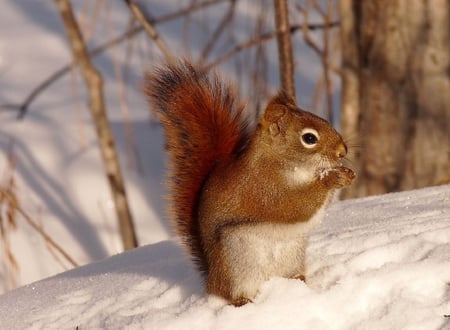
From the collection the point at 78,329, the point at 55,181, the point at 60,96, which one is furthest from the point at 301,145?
the point at 60,96

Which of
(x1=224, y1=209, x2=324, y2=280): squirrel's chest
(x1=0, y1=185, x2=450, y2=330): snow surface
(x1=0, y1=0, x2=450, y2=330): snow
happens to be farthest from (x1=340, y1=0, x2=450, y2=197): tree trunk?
(x1=224, y1=209, x2=324, y2=280): squirrel's chest

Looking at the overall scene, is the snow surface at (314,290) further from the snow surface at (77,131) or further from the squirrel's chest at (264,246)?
the snow surface at (77,131)

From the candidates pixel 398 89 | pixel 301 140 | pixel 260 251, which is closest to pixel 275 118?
pixel 301 140

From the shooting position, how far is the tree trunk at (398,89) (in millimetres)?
3928

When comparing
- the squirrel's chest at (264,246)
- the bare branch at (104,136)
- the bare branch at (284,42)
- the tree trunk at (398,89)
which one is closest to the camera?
the squirrel's chest at (264,246)

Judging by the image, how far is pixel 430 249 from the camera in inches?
92.6

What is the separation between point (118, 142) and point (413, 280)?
137 inches

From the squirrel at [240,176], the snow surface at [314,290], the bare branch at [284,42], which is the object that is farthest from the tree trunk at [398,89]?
the squirrel at [240,176]

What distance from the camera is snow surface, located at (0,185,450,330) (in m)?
A: 2.15

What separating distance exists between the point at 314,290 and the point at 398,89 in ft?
6.27

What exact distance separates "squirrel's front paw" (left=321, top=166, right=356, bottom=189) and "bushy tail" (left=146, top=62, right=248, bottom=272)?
0.24 meters

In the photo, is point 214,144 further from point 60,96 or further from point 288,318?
point 60,96

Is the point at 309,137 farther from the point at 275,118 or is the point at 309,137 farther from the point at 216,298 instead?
the point at 216,298

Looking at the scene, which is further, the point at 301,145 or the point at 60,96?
the point at 60,96
